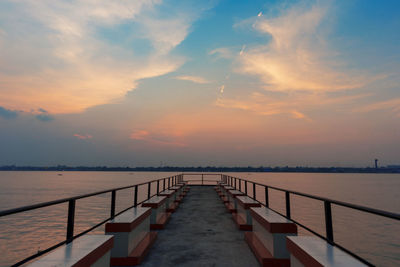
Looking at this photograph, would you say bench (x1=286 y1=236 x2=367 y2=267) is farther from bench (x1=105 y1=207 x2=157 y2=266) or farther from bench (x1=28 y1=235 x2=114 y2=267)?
bench (x1=105 y1=207 x2=157 y2=266)

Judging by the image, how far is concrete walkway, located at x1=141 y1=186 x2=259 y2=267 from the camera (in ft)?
16.9

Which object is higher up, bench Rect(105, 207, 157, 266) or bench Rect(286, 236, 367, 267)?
bench Rect(286, 236, 367, 267)

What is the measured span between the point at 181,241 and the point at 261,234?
2.29 meters

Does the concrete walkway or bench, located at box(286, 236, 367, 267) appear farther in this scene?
the concrete walkway

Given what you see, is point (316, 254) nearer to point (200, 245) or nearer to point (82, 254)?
point (82, 254)

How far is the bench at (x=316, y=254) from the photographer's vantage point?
2.78 meters

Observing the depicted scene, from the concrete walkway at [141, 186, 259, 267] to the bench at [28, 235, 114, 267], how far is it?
64.2 inches

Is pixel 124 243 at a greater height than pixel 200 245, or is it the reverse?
pixel 124 243

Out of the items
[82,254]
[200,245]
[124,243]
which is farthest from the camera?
[200,245]

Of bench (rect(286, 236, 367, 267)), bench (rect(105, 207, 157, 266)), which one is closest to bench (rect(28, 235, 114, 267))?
bench (rect(105, 207, 157, 266))

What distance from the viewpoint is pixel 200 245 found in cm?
625

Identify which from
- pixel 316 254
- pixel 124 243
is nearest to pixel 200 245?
pixel 124 243

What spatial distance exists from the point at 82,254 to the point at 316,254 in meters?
3.07

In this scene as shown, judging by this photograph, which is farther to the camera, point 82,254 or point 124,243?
point 124,243
